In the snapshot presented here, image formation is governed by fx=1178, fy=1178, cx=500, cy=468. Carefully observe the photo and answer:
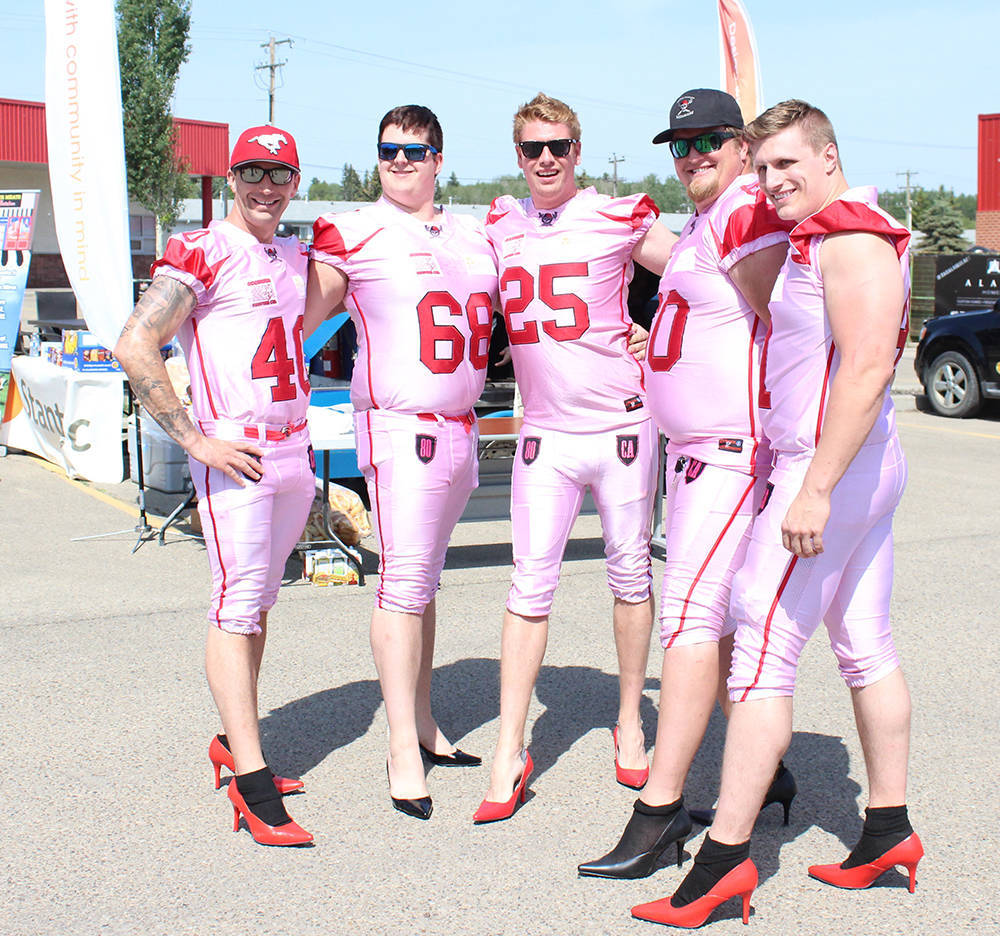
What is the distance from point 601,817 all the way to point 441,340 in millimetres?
1625

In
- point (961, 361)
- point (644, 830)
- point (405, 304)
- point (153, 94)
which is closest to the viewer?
point (644, 830)

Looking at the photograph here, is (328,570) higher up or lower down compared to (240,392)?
lower down

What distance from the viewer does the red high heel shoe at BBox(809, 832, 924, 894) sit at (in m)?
3.24

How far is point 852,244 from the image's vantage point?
9.31 ft

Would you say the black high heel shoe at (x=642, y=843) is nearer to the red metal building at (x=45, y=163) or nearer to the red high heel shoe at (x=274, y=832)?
the red high heel shoe at (x=274, y=832)

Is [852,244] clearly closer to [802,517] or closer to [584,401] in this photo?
[802,517]

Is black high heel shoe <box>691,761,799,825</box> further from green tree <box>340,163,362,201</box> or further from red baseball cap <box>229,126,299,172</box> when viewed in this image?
green tree <box>340,163,362,201</box>

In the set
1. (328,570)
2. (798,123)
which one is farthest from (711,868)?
(328,570)

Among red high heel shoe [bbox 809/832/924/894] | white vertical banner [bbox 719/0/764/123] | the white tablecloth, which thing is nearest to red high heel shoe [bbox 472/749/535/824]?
red high heel shoe [bbox 809/832/924/894]

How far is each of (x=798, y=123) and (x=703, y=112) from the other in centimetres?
64

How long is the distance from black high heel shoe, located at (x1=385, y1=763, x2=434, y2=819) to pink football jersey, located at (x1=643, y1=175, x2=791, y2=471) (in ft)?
4.57

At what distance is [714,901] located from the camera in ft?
10.1

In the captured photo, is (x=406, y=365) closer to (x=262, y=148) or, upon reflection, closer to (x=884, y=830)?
(x=262, y=148)

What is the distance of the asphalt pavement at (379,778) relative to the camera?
319 cm
